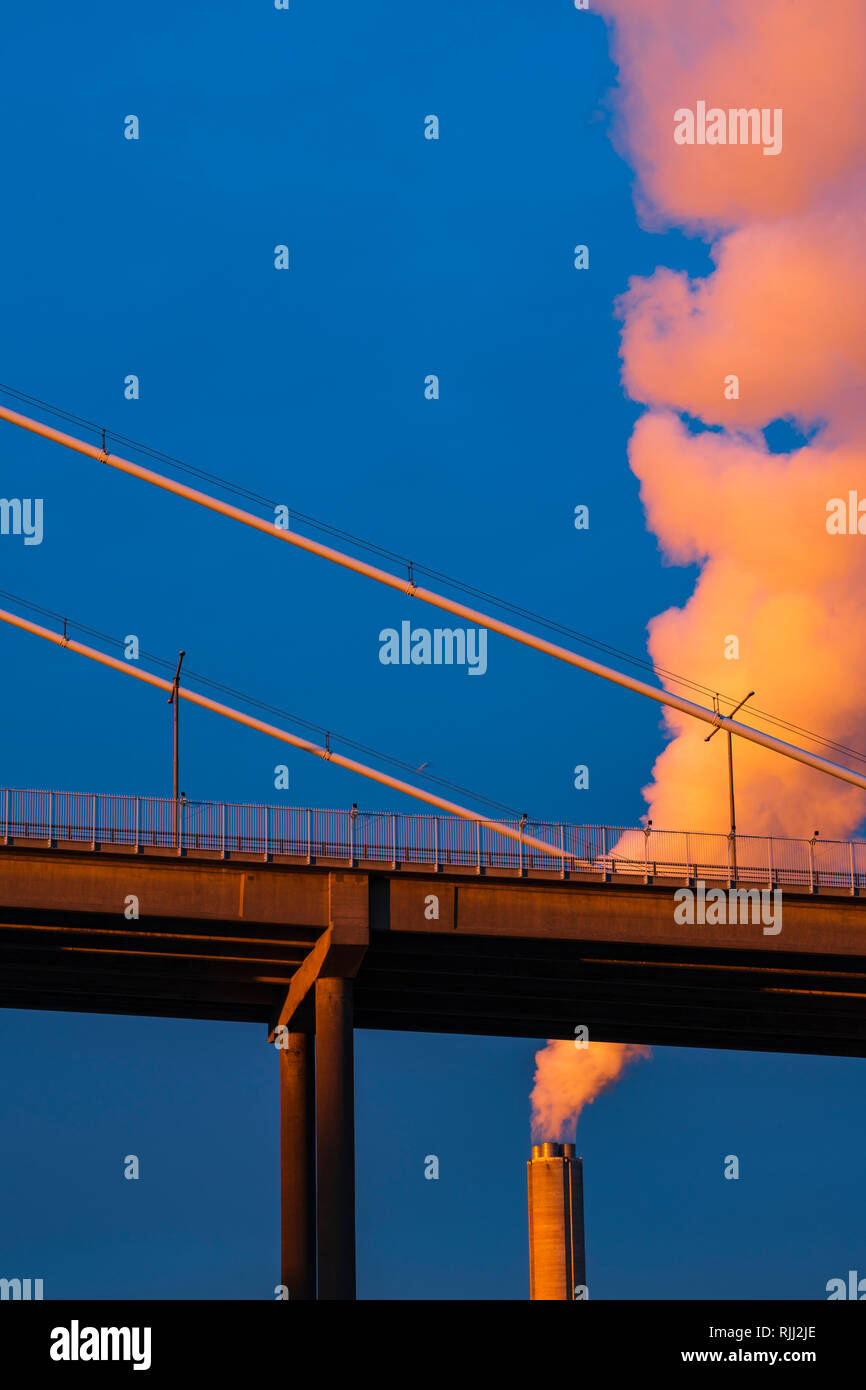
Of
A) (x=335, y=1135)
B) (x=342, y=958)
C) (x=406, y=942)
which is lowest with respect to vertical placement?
(x=335, y=1135)

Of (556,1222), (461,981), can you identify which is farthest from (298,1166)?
(556,1222)

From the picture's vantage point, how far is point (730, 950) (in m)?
83.2

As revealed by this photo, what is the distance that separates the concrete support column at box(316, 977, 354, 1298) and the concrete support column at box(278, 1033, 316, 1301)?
8.41 m

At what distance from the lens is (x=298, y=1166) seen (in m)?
90.2

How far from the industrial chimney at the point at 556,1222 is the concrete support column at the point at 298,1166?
73.3ft

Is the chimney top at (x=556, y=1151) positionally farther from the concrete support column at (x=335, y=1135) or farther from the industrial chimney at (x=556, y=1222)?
the concrete support column at (x=335, y=1135)

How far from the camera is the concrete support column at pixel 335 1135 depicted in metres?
79.2

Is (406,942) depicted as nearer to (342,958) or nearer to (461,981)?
(342,958)

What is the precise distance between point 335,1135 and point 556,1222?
37184mm

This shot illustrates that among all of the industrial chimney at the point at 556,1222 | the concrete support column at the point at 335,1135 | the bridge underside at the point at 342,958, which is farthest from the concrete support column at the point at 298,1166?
the industrial chimney at the point at 556,1222

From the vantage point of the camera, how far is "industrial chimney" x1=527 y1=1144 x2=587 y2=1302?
111 metres
